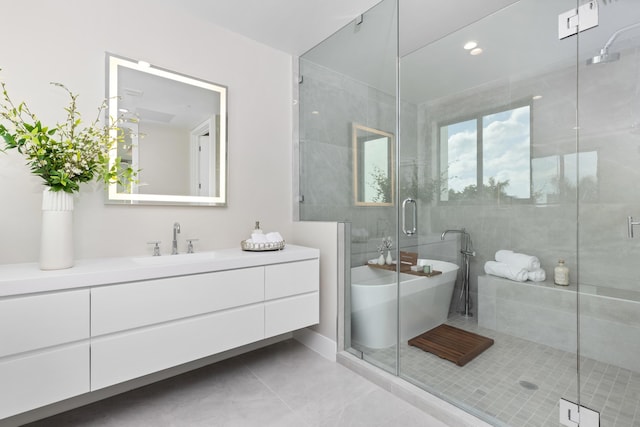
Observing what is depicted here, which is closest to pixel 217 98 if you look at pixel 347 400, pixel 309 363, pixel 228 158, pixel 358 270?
pixel 228 158

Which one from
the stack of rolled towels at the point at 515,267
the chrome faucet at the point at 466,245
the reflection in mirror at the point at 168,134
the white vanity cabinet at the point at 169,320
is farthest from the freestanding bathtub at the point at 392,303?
the reflection in mirror at the point at 168,134

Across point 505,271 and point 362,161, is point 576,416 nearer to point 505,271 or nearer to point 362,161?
point 505,271

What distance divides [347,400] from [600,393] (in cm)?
121

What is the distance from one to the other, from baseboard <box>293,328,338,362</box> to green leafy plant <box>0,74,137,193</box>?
5.85ft

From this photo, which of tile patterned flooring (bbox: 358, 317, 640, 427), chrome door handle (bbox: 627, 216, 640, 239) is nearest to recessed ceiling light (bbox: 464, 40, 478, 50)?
chrome door handle (bbox: 627, 216, 640, 239)

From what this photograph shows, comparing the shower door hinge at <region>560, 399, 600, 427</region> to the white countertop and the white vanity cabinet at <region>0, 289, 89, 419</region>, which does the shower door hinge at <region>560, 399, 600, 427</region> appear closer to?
the white countertop

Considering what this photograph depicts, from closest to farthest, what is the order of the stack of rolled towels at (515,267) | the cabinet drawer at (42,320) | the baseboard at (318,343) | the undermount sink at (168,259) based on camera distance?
the cabinet drawer at (42,320) < the stack of rolled towels at (515,267) < the undermount sink at (168,259) < the baseboard at (318,343)

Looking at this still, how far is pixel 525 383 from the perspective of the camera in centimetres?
149

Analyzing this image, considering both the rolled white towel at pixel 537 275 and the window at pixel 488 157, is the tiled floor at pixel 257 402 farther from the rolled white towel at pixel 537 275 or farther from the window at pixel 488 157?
the window at pixel 488 157

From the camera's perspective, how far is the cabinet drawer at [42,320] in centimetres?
120

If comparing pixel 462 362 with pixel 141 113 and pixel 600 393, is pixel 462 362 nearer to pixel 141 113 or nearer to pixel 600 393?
pixel 600 393

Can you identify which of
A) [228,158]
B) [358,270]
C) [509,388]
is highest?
[228,158]

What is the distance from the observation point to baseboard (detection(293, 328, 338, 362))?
89.3 inches

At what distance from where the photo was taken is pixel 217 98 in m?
2.26
